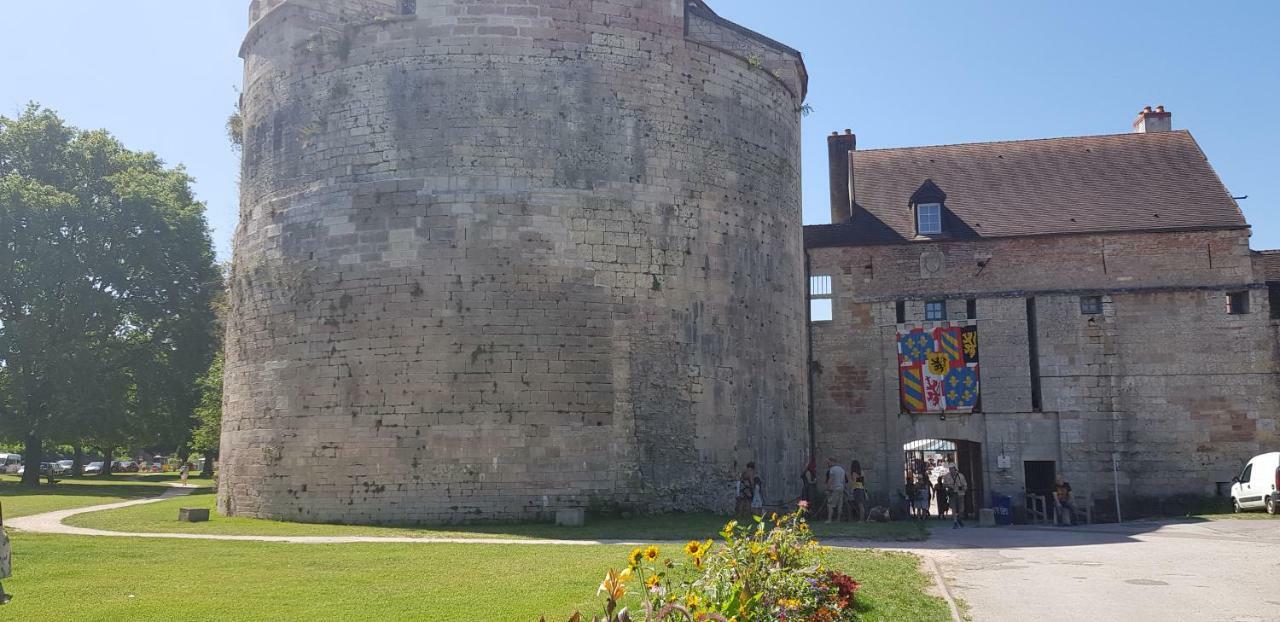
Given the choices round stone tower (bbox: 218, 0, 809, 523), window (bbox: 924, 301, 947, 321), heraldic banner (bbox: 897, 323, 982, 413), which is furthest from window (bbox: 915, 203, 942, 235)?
round stone tower (bbox: 218, 0, 809, 523)

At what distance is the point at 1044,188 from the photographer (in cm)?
2567

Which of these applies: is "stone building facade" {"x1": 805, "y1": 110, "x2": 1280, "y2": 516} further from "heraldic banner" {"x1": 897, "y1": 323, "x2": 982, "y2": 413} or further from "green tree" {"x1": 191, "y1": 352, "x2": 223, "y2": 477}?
"green tree" {"x1": 191, "y1": 352, "x2": 223, "y2": 477}

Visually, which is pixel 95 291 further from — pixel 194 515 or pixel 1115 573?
pixel 1115 573

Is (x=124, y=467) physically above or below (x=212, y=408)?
below

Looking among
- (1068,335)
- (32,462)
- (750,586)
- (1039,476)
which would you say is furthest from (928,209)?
(32,462)

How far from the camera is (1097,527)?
1877 centimetres

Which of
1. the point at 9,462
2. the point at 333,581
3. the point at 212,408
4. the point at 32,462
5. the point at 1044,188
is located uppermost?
the point at 1044,188

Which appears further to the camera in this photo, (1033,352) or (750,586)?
(1033,352)

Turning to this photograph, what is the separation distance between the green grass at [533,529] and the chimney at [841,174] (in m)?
11.8

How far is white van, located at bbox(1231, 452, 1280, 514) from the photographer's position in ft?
63.6

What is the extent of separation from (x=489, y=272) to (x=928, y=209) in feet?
42.3

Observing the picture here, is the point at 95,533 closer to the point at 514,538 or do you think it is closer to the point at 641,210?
the point at 514,538

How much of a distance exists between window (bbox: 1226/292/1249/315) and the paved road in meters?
7.57

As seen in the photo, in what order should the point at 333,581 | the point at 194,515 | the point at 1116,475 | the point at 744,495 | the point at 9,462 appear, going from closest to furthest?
the point at 333,581 < the point at 194,515 < the point at 744,495 < the point at 1116,475 < the point at 9,462
